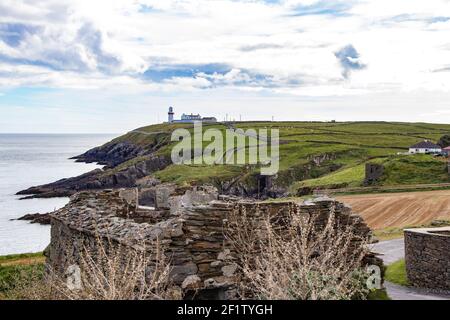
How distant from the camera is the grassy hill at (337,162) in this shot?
77438 millimetres

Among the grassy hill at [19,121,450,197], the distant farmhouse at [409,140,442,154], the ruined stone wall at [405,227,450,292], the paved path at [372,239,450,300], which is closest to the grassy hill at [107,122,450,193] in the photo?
the grassy hill at [19,121,450,197]

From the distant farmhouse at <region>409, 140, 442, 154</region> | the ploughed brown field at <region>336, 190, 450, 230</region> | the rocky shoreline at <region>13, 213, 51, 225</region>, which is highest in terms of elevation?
the distant farmhouse at <region>409, 140, 442, 154</region>

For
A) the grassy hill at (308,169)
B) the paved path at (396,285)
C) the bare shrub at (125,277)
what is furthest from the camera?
the grassy hill at (308,169)

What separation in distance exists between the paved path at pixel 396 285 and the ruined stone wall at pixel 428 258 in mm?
553

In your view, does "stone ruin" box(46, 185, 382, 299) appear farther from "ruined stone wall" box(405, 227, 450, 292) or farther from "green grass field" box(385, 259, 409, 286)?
"green grass field" box(385, 259, 409, 286)

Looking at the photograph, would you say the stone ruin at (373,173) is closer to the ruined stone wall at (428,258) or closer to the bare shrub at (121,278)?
the ruined stone wall at (428,258)

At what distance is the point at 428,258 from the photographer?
23.9 metres

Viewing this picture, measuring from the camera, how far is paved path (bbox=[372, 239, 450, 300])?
2173 cm

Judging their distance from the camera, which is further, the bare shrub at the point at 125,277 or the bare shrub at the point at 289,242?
the bare shrub at the point at 289,242

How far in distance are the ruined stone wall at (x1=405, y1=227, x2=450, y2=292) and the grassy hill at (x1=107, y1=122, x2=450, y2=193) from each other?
38079 millimetres

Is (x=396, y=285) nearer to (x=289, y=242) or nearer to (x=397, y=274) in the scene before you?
(x=397, y=274)

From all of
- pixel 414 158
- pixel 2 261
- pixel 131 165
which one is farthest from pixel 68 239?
pixel 131 165

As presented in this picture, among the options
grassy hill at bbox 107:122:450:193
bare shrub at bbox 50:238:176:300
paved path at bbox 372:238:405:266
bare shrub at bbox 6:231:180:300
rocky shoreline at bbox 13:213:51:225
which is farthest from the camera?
grassy hill at bbox 107:122:450:193

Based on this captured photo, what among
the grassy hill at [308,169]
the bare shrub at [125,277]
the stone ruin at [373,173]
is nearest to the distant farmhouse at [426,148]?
the grassy hill at [308,169]
